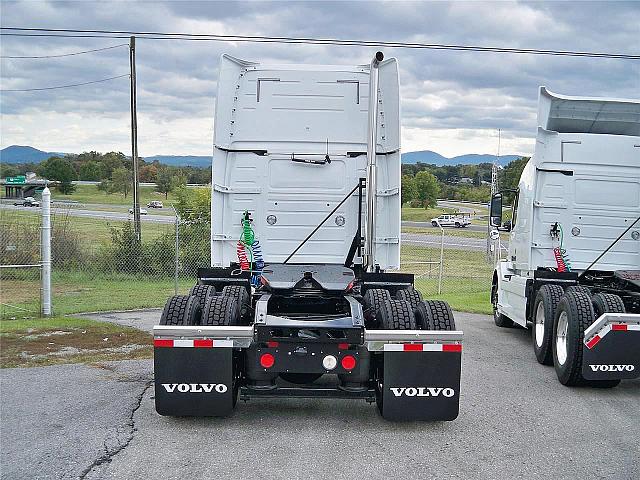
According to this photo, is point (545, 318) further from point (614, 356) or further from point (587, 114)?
point (587, 114)

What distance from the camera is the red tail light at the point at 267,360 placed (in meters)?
6.73

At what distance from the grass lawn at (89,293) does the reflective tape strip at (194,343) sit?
25.8 feet

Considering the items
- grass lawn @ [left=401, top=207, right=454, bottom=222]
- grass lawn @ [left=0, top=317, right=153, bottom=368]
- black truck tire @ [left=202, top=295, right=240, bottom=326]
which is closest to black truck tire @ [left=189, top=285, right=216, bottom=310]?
black truck tire @ [left=202, top=295, right=240, bottom=326]

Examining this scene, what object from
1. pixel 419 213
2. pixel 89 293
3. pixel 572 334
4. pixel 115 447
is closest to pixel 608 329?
pixel 572 334

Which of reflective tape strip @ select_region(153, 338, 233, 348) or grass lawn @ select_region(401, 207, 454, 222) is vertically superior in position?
grass lawn @ select_region(401, 207, 454, 222)

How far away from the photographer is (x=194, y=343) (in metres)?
6.80

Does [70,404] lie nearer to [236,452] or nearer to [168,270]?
[236,452]

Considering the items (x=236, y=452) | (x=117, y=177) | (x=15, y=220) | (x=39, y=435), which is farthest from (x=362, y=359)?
(x=117, y=177)

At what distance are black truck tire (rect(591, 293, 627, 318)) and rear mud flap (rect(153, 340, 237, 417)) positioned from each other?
186 inches

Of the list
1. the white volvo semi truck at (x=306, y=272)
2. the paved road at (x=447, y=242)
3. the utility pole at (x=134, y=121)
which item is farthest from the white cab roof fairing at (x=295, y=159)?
the paved road at (x=447, y=242)

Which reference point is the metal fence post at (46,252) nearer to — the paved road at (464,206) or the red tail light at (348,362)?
the red tail light at (348,362)

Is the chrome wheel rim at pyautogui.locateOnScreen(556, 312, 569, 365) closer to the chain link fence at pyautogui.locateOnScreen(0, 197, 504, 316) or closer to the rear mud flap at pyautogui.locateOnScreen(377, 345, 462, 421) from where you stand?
the rear mud flap at pyautogui.locateOnScreen(377, 345, 462, 421)

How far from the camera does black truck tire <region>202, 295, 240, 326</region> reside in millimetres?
7070

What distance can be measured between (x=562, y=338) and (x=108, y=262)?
1327 cm
